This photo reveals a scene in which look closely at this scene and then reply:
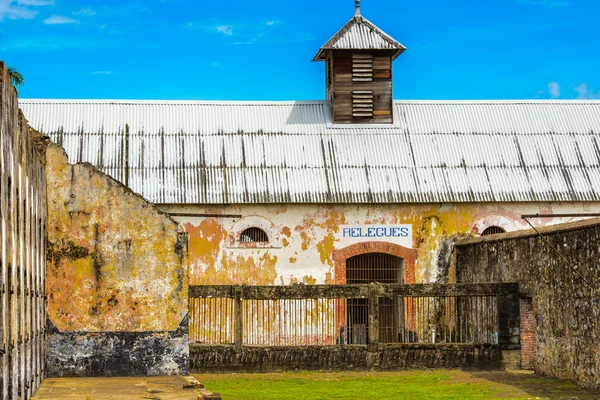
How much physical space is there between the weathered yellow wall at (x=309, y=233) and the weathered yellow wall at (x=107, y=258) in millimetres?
8383

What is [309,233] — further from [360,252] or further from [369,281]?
[369,281]

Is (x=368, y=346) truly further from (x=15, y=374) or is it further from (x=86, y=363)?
(x=15, y=374)

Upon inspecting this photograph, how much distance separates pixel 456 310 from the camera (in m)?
23.5

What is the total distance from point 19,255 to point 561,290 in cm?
1007

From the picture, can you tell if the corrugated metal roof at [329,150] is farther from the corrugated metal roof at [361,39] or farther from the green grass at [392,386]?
the green grass at [392,386]

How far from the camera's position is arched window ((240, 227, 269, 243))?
2558 centimetres

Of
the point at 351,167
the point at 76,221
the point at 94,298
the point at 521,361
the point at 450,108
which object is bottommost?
the point at 521,361

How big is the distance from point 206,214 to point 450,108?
7855mm

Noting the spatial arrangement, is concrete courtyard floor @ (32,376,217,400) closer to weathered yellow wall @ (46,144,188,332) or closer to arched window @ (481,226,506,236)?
weathered yellow wall @ (46,144,188,332)

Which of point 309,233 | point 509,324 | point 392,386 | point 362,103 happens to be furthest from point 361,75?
point 392,386

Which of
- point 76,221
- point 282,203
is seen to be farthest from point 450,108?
point 76,221

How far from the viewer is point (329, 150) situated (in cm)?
2705

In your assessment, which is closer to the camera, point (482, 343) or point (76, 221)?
point (76, 221)

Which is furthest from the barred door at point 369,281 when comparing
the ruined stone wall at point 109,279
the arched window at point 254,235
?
the ruined stone wall at point 109,279
